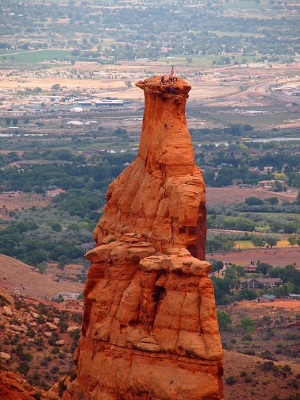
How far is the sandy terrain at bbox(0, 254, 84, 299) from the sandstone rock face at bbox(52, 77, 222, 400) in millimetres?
46216

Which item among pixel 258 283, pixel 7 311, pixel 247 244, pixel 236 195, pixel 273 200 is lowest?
pixel 236 195

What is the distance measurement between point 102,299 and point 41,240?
91.6 m

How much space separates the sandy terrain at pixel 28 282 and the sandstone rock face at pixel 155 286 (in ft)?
152

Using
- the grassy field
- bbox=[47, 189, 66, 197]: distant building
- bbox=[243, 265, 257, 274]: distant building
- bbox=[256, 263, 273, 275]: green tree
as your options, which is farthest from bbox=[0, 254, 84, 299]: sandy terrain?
bbox=[47, 189, 66, 197]: distant building

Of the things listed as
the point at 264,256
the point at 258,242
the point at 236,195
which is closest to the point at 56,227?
the point at 258,242

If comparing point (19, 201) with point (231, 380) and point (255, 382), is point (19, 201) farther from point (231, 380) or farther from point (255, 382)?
point (255, 382)

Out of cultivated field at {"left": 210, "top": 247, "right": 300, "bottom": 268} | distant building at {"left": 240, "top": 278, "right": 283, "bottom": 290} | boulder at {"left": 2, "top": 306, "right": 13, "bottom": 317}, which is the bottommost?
cultivated field at {"left": 210, "top": 247, "right": 300, "bottom": 268}

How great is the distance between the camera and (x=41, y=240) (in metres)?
120

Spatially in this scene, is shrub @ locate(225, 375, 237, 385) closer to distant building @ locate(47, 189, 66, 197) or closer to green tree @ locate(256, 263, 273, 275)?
green tree @ locate(256, 263, 273, 275)

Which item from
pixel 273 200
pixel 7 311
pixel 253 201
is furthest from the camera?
pixel 273 200

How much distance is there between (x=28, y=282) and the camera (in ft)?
270

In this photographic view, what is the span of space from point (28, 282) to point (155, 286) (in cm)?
5556

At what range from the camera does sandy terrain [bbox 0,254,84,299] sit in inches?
3103

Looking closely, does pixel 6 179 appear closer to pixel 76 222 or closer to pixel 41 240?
pixel 76 222
